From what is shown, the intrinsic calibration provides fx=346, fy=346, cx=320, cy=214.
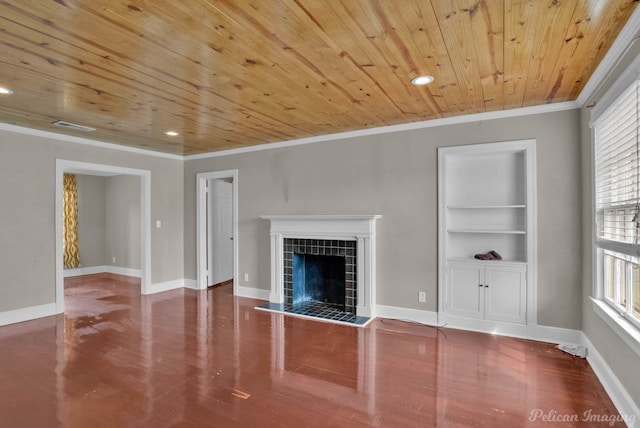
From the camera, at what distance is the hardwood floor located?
2221mm

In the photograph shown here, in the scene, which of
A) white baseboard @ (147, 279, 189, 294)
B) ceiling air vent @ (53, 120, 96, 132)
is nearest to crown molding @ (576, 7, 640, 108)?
ceiling air vent @ (53, 120, 96, 132)

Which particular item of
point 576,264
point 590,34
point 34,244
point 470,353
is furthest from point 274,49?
point 34,244

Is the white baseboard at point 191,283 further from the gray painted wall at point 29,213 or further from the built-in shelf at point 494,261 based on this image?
the built-in shelf at point 494,261

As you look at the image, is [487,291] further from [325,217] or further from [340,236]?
[325,217]

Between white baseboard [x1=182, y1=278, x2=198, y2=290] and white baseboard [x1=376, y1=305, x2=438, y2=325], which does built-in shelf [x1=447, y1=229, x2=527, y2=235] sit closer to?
white baseboard [x1=376, y1=305, x2=438, y2=325]

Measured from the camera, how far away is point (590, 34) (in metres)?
2.10

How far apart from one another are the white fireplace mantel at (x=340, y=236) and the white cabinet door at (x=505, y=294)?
4.22ft

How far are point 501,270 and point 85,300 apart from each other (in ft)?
18.8

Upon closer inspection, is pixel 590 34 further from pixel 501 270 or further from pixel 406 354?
pixel 406 354

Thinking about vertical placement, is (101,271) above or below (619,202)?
below

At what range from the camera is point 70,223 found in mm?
7223

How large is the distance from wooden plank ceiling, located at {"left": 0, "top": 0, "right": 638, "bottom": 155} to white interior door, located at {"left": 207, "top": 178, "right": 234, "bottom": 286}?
7.87ft

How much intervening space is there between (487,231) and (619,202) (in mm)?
1387

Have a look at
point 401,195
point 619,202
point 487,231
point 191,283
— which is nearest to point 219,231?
point 191,283
